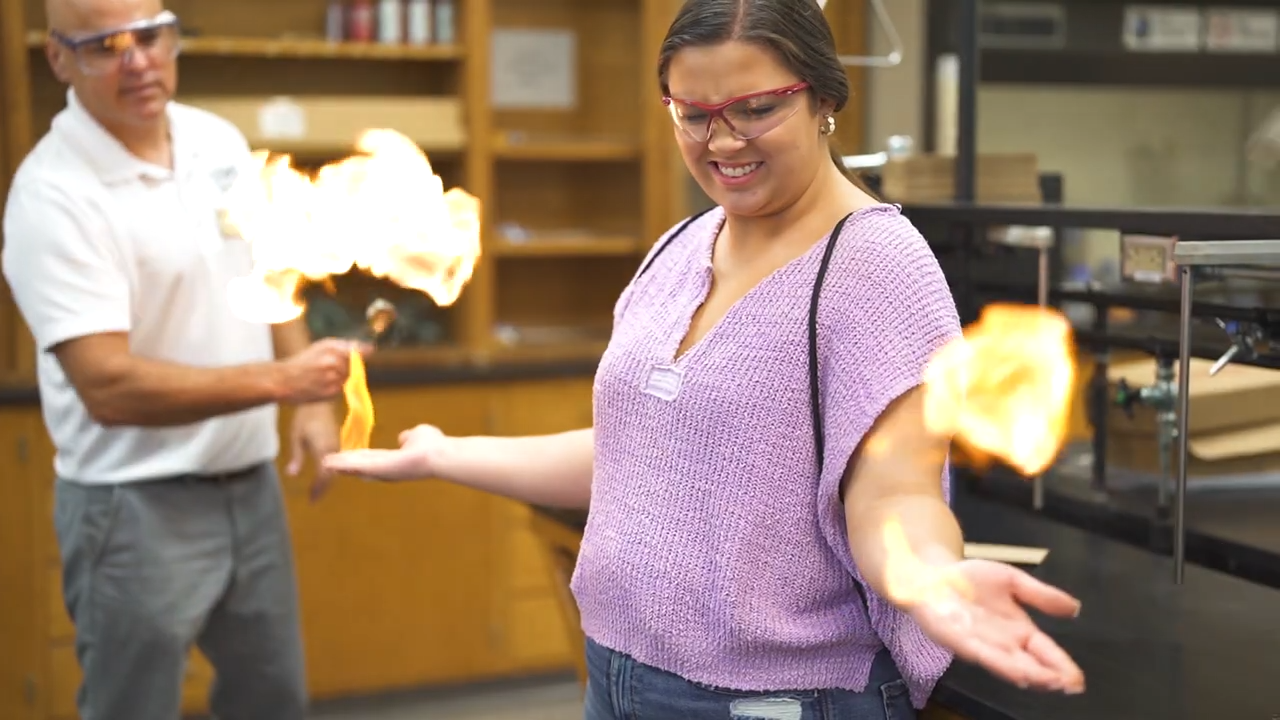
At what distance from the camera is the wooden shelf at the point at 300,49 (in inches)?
176

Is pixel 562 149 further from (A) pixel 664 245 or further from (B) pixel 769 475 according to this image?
(B) pixel 769 475

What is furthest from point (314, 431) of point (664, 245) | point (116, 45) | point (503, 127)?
point (503, 127)

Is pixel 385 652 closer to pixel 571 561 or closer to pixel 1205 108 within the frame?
pixel 571 561

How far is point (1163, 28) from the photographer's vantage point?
5453 millimetres

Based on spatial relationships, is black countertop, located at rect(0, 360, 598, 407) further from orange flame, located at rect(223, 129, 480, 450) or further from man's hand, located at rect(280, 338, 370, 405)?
man's hand, located at rect(280, 338, 370, 405)

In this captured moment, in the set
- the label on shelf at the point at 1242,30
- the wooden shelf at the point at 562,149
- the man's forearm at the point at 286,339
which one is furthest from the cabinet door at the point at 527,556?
the label on shelf at the point at 1242,30

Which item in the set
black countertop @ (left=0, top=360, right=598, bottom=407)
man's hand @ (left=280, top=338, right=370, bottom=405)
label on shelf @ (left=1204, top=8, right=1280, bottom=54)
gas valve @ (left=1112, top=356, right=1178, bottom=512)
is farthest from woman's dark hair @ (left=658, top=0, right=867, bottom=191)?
label on shelf @ (left=1204, top=8, right=1280, bottom=54)

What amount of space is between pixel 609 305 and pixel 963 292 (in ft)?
8.50

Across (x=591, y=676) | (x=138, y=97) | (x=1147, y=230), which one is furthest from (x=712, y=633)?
(x=138, y=97)

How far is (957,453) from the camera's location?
9.37 ft

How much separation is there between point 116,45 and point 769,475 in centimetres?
172

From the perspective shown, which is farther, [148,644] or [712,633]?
[148,644]

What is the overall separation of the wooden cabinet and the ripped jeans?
2.87m

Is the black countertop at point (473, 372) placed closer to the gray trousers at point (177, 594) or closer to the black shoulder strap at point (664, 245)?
the gray trousers at point (177, 594)
